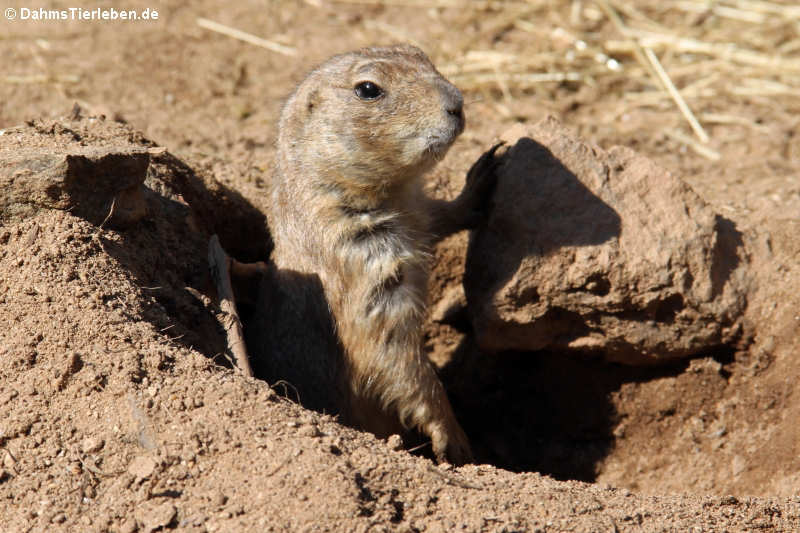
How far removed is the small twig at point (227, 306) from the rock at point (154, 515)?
1.05 m

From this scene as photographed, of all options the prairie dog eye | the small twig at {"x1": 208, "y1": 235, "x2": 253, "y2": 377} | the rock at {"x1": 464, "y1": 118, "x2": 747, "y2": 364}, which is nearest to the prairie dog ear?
the prairie dog eye

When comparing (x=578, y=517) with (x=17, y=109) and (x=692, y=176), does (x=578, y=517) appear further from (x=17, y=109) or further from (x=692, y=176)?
(x=17, y=109)

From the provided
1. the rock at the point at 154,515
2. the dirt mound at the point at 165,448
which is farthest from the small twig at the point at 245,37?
the rock at the point at 154,515

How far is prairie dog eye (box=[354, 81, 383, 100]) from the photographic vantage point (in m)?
4.04

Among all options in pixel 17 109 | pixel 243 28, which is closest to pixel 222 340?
pixel 17 109

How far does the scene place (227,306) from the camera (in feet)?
13.5

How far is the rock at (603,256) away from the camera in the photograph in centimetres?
428

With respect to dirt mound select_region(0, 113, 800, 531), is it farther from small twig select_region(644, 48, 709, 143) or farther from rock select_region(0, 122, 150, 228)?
small twig select_region(644, 48, 709, 143)

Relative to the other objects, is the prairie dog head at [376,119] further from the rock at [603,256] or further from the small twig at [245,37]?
the small twig at [245,37]

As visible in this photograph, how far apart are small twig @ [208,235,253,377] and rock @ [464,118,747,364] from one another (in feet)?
4.29

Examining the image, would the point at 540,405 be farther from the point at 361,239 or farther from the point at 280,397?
the point at 280,397

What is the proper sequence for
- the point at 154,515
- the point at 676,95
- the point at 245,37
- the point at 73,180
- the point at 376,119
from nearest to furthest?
1. the point at 154,515
2. the point at 73,180
3. the point at 376,119
4. the point at 676,95
5. the point at 245,37

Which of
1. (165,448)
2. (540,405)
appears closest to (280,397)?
(165,448)

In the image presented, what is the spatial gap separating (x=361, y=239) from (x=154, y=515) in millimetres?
1845
